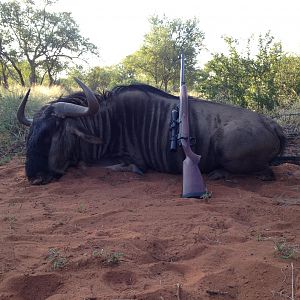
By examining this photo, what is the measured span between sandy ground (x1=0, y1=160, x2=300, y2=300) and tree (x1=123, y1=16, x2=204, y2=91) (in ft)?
74.3

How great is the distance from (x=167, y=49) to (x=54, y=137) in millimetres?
22064

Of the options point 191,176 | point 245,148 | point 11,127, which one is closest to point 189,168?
point 191,176

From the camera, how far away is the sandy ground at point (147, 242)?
2480mm

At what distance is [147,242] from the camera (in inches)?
125

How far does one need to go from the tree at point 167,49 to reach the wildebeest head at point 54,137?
21247 millimetres

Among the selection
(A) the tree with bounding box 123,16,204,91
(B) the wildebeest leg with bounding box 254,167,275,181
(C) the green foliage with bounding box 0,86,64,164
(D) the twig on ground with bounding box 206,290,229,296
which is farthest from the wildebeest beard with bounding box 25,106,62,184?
(A) the tree with bounding box 123,16,204,91

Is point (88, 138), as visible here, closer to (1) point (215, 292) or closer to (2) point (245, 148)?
(2) point (245, 148)

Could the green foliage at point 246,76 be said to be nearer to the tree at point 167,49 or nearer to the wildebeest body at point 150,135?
the wildebeest body at point 150,135

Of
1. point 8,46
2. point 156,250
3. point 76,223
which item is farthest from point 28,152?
point 8,46

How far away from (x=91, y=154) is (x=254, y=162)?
6.96ft

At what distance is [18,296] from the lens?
94.5 inches

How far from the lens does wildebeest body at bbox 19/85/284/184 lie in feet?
18.5

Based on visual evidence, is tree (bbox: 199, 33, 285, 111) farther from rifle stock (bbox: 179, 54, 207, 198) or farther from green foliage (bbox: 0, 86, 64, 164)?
rifle stock (bbox: 179, 54, 207, 198)

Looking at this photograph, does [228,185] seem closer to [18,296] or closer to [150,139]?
[150,139]
